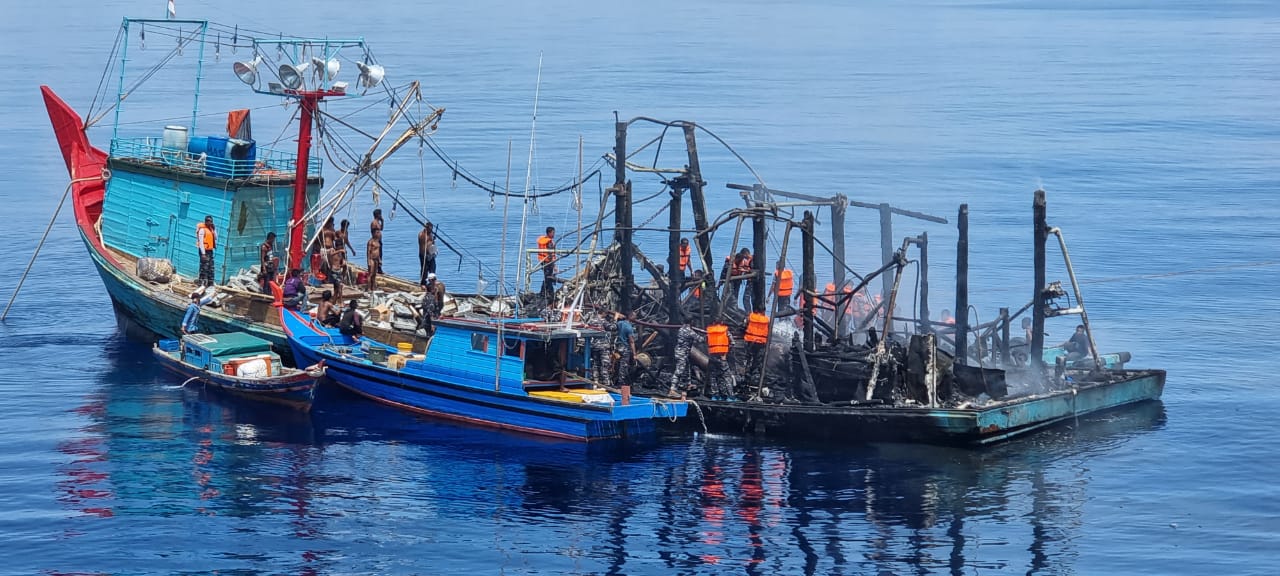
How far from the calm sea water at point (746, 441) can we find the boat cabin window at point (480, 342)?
7.80 ft

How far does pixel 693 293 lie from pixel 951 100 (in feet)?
261

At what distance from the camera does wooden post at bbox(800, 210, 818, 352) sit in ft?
119

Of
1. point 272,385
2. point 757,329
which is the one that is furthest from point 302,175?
point 757,329

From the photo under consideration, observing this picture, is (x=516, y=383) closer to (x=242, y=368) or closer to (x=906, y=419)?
(x=242, y=368)

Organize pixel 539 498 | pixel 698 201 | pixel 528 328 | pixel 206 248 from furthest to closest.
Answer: pixel 206 248, pixel 698 201, pixel 528 328, pixel 539 498

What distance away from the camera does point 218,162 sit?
1747 inches

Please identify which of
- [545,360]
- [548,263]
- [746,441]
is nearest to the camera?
[746,441]

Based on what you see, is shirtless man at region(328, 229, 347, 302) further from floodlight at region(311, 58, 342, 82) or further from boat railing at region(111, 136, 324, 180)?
floodlight at region(311, 58, 342, 82)

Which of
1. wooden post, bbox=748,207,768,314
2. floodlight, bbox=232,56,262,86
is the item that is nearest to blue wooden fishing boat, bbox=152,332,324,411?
floodlight, bbox=232,56,262,86

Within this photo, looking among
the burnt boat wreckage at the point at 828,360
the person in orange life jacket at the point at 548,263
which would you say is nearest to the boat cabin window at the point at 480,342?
the burnt boat wreckage at the point at 828,360

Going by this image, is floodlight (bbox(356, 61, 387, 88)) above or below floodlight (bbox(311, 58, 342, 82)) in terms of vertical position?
below

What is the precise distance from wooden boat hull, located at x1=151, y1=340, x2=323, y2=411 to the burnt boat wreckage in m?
6.86

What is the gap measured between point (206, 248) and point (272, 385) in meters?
7.04

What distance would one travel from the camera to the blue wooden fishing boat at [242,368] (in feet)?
125
